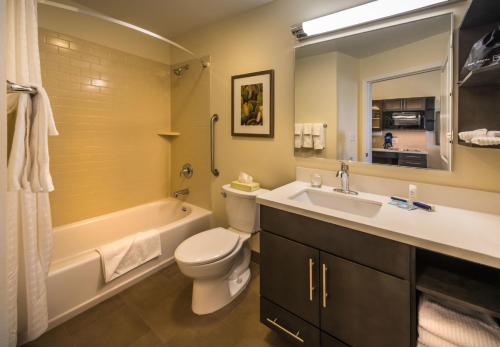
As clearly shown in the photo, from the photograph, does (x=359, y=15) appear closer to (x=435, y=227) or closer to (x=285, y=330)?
(x=435, y=227)

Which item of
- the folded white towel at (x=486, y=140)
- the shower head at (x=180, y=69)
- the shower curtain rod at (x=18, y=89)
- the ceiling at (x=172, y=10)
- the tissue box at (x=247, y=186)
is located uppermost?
the ceiling at (x=172, y=10)

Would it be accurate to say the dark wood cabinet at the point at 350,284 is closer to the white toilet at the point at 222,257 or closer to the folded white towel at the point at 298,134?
the white toilet at the point at 222,257

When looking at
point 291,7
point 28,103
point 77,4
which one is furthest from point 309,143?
point 77,4

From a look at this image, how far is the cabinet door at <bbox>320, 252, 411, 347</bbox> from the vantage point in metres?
0.98

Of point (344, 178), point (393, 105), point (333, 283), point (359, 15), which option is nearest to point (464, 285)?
point (333, 283)

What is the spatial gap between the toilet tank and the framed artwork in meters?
0.54

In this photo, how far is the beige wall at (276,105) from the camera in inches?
50.5

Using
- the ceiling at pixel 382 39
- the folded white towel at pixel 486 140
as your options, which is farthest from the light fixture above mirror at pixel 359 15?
the folded white towel at pixel 486 140

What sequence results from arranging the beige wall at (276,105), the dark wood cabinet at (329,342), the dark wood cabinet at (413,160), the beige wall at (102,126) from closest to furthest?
1. the dark wood cabinet at (329,342)
2. the beige wall at (276,105)
3. the dark wood cabinet at (413,160)
4. the beige wall at (102,126)

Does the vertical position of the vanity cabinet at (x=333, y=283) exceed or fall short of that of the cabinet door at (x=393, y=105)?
it falls short

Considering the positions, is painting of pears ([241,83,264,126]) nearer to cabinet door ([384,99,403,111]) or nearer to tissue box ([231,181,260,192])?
tissue box ([231,181,260,192])

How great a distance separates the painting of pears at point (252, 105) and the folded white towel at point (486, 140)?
4.56 feet

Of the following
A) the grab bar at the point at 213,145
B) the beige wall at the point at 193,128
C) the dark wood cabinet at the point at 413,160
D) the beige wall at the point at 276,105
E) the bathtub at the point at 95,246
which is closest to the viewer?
the beige wall at the point at 276,105

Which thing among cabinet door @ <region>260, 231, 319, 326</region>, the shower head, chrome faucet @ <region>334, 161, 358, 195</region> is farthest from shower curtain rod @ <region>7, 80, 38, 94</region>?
the shower head
